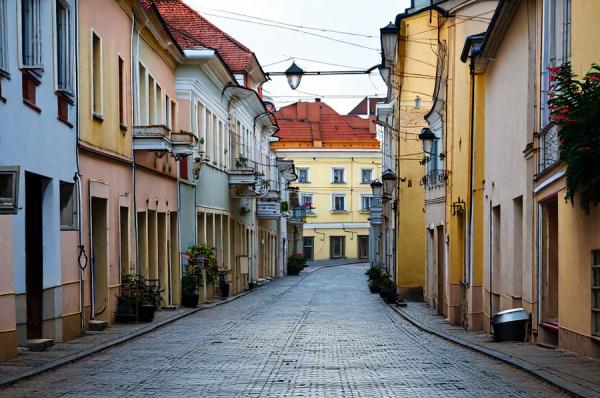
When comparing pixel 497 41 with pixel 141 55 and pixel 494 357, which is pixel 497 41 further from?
pixel 141 55

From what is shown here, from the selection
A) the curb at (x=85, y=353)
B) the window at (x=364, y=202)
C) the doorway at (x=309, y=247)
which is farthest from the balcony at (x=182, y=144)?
the doorway at (x=309, y=247)

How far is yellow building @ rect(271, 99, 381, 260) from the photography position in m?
90.9

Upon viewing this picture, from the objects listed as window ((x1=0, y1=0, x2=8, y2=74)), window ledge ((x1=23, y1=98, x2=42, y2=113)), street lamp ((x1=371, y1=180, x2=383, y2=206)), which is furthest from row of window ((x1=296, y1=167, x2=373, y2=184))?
window ((x1=0, y1=0, x2=8, y2=74))

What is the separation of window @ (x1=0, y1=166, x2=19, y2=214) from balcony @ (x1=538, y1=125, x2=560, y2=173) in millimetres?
7503

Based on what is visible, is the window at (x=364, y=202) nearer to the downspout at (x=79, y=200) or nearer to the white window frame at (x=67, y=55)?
the downspout at (x=79, y=200)

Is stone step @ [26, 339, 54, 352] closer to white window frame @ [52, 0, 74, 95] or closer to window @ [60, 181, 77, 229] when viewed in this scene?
window @ [60, 181, 77, 229]

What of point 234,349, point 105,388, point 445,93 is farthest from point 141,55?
point 105,388

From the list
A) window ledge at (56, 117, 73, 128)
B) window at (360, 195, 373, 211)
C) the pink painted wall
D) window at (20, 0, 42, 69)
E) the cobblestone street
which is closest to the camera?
the cobblestone street

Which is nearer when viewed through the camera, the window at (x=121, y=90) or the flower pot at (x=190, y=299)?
the window at (x=121, y=90)

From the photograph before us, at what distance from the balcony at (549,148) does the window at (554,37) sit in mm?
265

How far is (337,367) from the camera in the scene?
14.2 metres

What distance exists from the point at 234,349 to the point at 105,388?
5365 mm

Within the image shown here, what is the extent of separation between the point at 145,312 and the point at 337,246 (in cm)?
7165

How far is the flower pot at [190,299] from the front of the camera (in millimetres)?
30938
